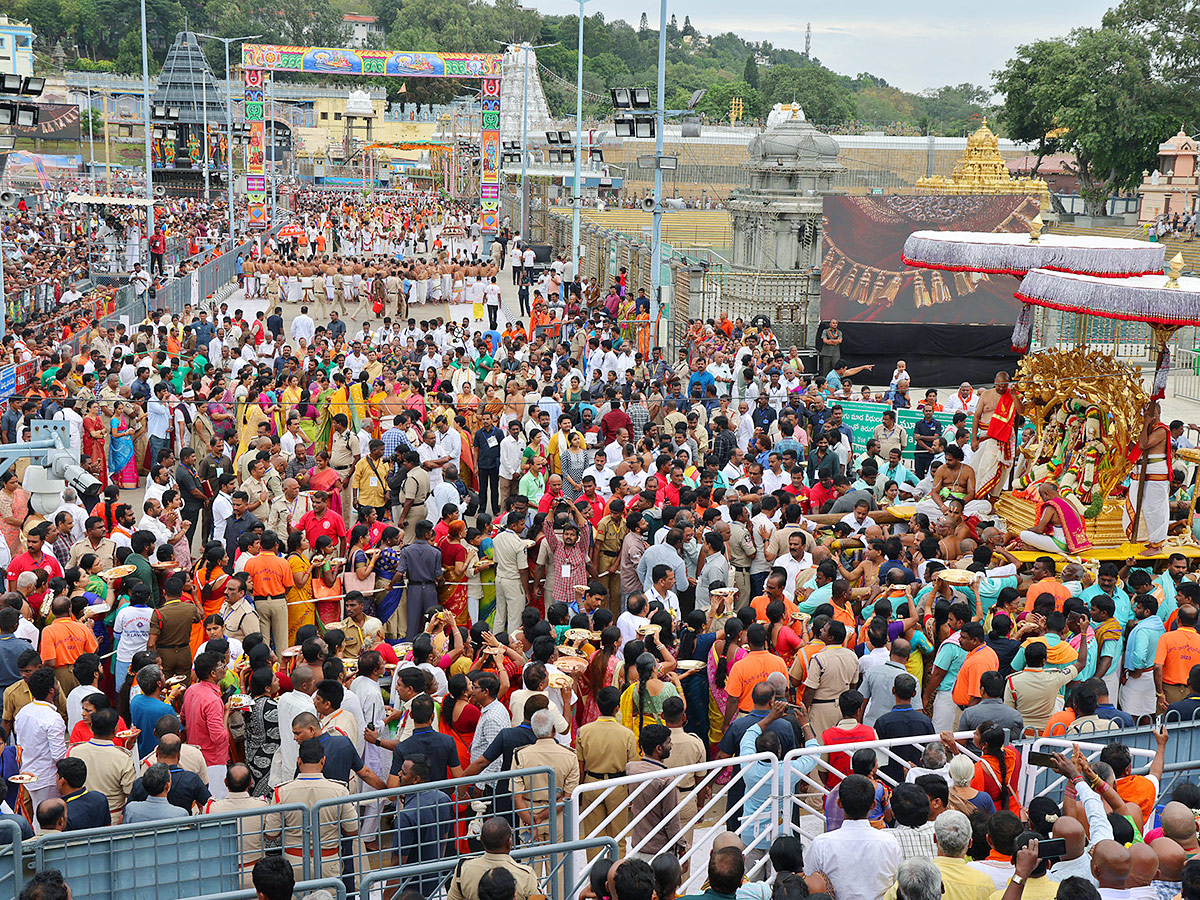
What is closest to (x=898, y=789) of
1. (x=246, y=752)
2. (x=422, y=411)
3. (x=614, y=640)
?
(x=614, y=640)

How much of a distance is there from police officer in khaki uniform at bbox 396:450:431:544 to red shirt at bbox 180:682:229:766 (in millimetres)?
4598

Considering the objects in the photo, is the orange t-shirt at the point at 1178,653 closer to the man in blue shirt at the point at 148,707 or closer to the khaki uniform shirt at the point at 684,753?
the khaki uniform shirt at the point at 684,753

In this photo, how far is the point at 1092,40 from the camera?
48125 mm

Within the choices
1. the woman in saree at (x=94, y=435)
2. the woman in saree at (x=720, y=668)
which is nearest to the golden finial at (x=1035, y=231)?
the woman in saree at (x=720, y=668)

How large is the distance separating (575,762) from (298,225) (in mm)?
41217

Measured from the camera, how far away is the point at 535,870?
21.6 feet

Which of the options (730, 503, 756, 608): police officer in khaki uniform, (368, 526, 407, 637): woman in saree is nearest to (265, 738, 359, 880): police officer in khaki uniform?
(368, 526, 407, 637): woman in saree

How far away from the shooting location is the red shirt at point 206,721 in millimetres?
7449

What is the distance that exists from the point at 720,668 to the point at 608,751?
4.93 feet

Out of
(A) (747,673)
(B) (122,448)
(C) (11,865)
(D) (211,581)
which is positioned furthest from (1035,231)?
(C) (11,865)

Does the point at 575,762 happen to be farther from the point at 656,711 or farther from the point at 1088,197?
the point at 1088,197

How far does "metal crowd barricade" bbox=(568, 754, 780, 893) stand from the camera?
6.73 m

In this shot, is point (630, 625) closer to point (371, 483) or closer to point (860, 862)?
point (860, 862)

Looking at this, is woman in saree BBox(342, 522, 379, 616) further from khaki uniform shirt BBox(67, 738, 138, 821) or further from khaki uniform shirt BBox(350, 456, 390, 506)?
khaki uniform shirt BBox(67, 738, 138, 821)
